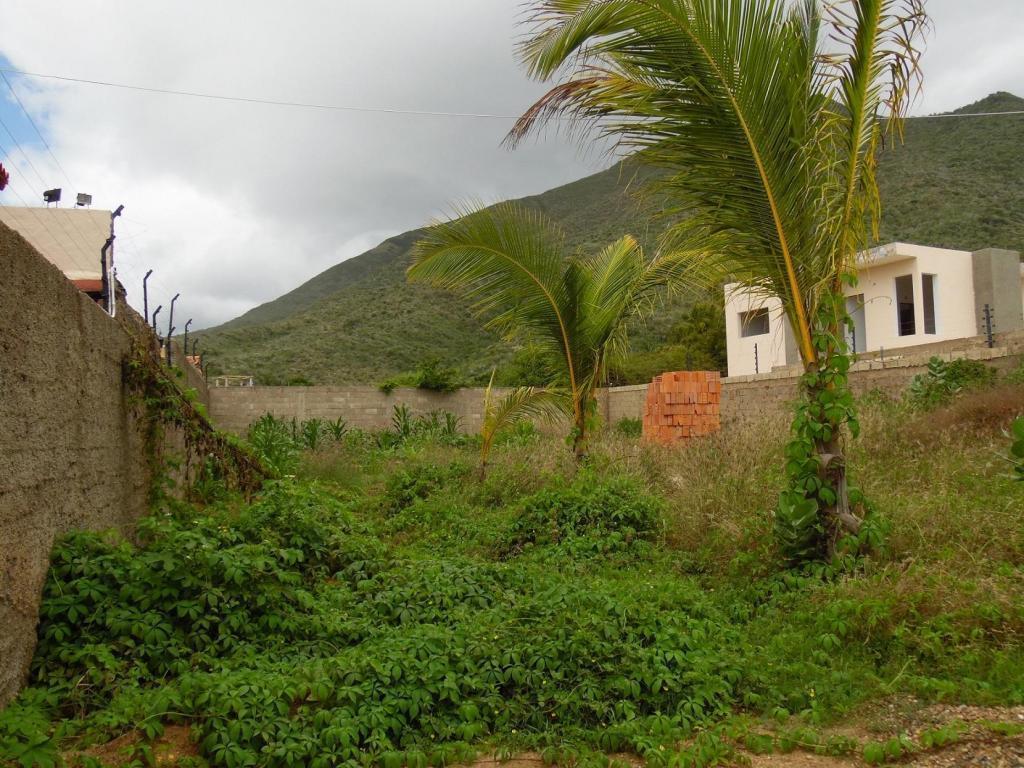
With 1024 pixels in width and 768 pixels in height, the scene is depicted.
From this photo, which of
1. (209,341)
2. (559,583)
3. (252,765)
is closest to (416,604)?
(559,583)

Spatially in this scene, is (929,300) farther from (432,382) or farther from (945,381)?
(432,382)

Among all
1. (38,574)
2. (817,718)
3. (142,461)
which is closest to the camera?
(817,718)

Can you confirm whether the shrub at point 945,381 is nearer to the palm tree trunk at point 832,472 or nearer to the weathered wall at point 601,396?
the weathered wall at point 601,396

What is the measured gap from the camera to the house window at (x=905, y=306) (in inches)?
812

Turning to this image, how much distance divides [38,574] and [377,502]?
5102 mm

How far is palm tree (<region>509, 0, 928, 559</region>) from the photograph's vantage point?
4414mm

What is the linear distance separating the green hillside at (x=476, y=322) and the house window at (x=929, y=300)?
Result: 9.18 m

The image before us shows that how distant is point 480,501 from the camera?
798 cm

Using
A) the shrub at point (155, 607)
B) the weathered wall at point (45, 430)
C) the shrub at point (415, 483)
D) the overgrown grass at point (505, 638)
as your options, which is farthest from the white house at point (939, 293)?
the shrub at point (155, 607)

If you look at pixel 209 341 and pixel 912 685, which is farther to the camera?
pixel 209 341

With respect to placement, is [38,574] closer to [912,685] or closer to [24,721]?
[24,721]

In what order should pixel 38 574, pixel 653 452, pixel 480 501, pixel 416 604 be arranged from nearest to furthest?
1. pixel 38 574
2. pixel 416 604
3. pixel 480 501
4. pixel 653 452

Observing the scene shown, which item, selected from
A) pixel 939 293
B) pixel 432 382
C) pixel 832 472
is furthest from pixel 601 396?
pixel 832 472

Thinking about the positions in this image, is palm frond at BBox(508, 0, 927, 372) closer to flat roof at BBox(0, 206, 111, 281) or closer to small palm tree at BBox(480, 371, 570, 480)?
small palm tree at BBox(480, 371, 570, 480)
